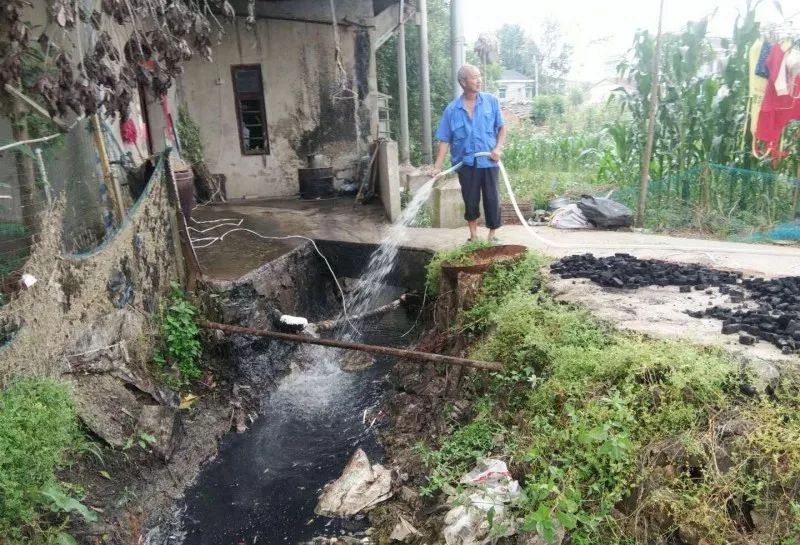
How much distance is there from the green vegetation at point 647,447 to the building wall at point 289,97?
777 centimetres

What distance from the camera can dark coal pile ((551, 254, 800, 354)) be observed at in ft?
11.5

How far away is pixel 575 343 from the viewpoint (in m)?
3.88

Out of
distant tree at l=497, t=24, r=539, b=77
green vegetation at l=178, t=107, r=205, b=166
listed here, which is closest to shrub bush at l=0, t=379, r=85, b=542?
green vegetation at l=178, t=107, r=205, b=166

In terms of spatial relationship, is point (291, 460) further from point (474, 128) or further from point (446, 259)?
point (474, 128)

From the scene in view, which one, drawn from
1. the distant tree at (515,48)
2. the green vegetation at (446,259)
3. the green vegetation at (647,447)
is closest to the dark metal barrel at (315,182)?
the green vegetation at (446,259)

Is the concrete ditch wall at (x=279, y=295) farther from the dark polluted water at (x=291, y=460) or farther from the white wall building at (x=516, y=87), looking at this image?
the white wall building at (x=516, y=87)

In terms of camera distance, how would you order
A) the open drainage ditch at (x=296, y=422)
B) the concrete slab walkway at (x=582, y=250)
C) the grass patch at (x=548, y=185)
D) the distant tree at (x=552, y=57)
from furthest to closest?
the distant tree at (x=552, y=57)
the grass patch at (x=548, y=185)
the open drainage ditch at (x=296, y=422)
the concrete slab walkway at (x=582, y=250)

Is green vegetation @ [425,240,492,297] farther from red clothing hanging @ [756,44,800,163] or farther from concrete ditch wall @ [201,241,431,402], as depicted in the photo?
red clothing hanging @ [756,44,800,163]

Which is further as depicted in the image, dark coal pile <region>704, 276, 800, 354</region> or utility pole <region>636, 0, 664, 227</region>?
utility pole <region>636, 0, 664, 227</region>

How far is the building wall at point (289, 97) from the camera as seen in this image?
10.2m

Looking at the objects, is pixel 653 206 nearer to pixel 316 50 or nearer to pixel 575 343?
pixel 575 343

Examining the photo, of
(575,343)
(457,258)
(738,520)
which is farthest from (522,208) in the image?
(738,520)

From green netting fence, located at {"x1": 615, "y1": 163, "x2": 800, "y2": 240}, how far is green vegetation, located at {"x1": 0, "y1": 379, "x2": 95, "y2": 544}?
7032 millimetres

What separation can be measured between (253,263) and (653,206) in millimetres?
5667
